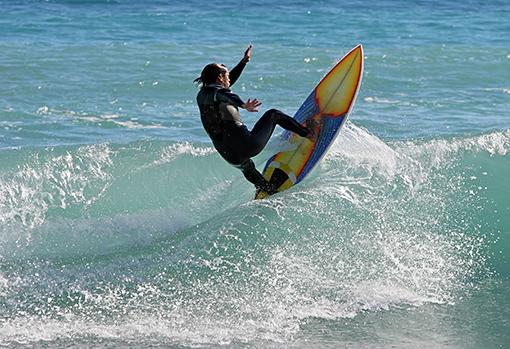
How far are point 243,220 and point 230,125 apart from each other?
1.07 m

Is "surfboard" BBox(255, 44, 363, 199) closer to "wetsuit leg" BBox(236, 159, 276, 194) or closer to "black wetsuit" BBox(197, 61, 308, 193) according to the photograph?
"wetsuit leg" BBox(236, 159, 276, 194)

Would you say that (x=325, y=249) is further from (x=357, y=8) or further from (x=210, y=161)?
(x=357, y=8)

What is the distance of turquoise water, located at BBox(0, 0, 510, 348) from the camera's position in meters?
7.48

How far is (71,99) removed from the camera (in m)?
15.1

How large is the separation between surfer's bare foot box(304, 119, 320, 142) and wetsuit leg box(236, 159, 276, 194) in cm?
58

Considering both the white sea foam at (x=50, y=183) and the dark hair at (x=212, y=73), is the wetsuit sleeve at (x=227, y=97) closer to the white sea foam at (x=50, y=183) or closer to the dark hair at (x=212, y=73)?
the dark hair at (x=212, y=73)

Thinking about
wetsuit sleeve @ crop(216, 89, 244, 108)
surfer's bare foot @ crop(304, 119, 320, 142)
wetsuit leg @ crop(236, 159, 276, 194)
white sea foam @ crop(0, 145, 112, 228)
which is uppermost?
wetsuit sleeve @ crop(216, 89, 244, 108)

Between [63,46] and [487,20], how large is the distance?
36.1 ft

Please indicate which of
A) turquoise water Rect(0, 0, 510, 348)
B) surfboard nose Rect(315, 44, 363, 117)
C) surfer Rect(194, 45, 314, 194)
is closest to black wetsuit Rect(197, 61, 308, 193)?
surfer Rect(194, 45, 314, 194)

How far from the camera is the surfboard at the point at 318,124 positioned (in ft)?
30.3

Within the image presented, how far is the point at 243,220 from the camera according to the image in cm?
920

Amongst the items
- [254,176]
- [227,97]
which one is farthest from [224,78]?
[254,176]

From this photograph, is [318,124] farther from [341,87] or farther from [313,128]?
[341,87]

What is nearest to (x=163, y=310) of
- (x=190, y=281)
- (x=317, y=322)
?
(x=190, y=281)
